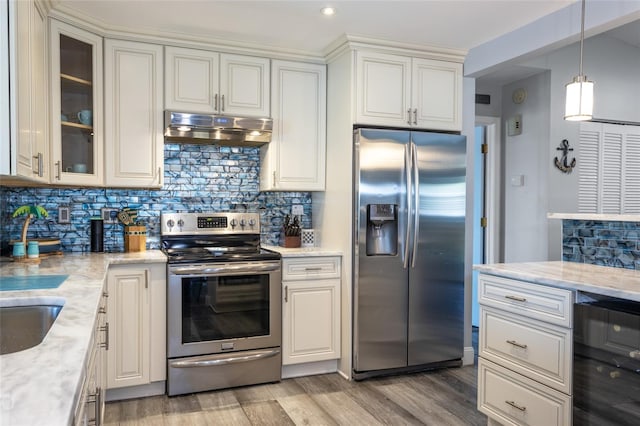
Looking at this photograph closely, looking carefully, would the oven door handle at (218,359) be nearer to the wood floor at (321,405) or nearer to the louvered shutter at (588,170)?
the wood floor at (321,405)

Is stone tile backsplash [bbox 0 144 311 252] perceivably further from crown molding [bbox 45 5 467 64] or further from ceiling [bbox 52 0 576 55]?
ceiling [bbox 52 0 576 55]

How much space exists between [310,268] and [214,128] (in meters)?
1.15

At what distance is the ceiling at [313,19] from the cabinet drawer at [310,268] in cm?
152

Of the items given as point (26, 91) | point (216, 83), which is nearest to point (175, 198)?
point (216, 83)

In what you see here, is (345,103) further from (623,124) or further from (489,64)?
(623,124)

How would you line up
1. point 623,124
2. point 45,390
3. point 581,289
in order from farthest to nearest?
point 623,124
point 581,289
point 45,390

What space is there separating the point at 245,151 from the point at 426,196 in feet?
4.60

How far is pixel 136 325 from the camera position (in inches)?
119

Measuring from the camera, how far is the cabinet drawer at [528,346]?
2.16 metres

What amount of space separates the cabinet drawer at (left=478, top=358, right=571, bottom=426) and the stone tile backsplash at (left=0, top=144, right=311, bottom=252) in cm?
191

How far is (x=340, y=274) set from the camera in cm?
350

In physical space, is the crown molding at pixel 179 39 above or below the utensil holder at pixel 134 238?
above

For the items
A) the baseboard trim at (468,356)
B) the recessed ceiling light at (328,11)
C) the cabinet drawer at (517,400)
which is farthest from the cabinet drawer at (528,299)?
the recessed ceiling light at (328,11)

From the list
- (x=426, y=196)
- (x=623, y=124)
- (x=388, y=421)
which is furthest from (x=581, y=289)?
(x=623, y=124)
